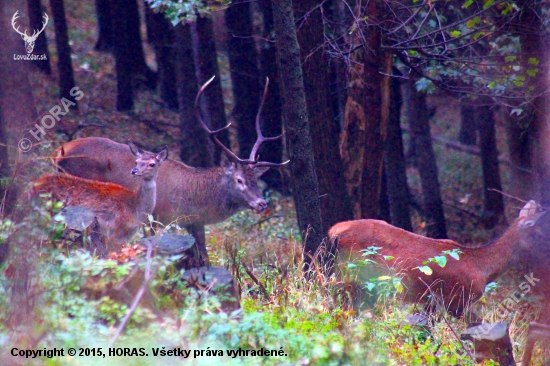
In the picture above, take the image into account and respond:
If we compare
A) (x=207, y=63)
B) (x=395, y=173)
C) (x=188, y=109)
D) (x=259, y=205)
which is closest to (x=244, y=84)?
(x=207, y=63)

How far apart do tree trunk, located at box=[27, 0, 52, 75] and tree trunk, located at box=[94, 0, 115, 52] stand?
3.07 metres

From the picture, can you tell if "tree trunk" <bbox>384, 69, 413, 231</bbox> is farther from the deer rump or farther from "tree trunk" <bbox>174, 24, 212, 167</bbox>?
the deer rump

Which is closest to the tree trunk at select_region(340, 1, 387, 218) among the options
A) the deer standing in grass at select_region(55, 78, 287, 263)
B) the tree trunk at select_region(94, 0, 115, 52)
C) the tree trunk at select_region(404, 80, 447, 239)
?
the deer standing in grass at select_region(55, 78, 287, 263)

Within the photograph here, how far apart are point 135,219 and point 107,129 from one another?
31.4 feet

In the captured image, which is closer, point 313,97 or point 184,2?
point 313,97

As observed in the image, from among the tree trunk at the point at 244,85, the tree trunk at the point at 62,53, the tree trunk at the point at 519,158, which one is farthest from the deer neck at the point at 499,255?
the tree trunk at the point at 62,53

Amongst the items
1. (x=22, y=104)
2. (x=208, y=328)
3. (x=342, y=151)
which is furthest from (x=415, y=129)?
(x=208, y=328)

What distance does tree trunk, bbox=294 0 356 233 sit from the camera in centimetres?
1009

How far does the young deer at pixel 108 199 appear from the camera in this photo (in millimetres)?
8234

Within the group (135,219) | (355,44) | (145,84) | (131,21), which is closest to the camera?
(135,219)

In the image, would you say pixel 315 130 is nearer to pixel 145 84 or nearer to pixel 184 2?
pixel 184 2

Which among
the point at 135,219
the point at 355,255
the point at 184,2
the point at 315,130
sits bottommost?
the point at 355,255

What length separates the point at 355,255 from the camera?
8312mm

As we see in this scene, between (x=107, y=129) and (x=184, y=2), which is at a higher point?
(x=184, y=2)
